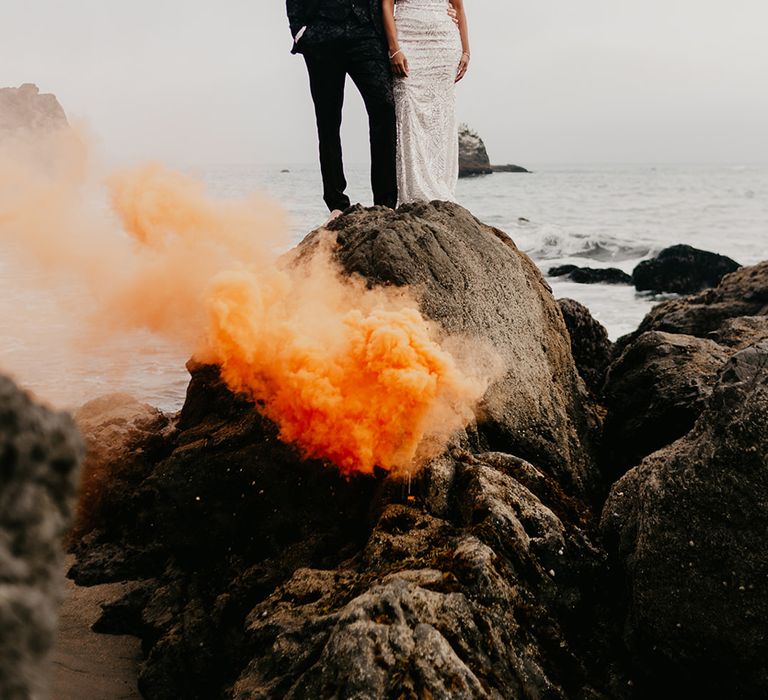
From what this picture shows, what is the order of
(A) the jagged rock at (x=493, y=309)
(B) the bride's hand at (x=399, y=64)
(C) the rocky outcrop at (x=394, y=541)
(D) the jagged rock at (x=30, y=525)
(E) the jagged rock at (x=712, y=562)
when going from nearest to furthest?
(D) the jagged rock at (x=30, y=525) < (C) the rocky outcrop at (x=394, y=541) < (E) the jagged rock at (x=712, y=562) < (A) the jagged rock at (x=493, y=309) < (B) the bride's hand at (x=399, y=64)

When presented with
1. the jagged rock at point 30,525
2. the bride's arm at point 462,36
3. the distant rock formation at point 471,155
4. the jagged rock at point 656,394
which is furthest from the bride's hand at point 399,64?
the distant rock formation at point 471,155

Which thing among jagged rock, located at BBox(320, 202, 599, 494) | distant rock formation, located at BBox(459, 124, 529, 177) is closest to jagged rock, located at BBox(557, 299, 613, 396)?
jagged rock, located at BBox(320, 202, 599, 494)

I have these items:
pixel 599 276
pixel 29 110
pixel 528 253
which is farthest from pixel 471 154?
pixel 29 110

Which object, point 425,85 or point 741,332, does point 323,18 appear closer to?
point 425,85

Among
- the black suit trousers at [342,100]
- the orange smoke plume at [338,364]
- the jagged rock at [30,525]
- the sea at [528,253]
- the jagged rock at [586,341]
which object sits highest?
the black suit trousers at [342,100]

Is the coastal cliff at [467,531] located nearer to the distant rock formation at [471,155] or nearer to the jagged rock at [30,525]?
the jagged rock at [30,525]

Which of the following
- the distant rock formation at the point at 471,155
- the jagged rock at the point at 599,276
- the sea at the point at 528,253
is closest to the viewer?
the sea at the point at 528,253

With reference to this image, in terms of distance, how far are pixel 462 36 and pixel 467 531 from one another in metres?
5.19

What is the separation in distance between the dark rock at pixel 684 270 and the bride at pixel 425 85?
27.4ft

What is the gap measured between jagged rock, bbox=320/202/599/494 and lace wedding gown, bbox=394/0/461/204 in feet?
4.68

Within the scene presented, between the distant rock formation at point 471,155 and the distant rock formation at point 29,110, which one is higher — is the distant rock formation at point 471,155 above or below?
below

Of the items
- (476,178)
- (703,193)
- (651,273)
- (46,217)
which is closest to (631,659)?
(46,217)

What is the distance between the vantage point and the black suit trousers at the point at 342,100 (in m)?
5.69

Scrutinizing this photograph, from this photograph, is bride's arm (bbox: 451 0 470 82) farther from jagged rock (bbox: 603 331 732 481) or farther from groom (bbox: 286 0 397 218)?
jagged rock (bbox: 603 331 732 481)
